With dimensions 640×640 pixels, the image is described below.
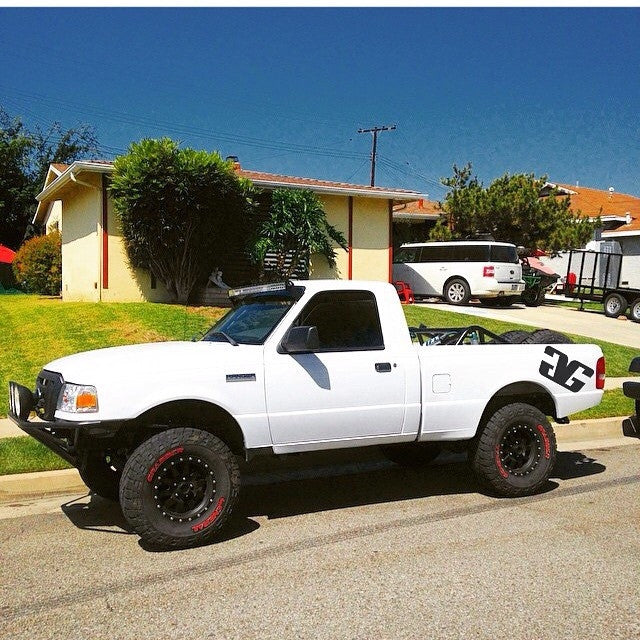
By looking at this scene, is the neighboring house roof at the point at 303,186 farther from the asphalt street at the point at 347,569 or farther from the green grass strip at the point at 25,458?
the asphalt street at the point at 347,569

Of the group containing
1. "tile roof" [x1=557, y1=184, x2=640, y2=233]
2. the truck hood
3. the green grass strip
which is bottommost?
the green grass strip

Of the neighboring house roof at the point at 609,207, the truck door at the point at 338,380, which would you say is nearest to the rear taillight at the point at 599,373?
the truck door at the point at 338,380

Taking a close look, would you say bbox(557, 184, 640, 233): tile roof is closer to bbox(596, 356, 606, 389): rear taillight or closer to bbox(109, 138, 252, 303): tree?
bbox(109, 138, 252, 303): tree

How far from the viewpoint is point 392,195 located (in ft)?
73.0

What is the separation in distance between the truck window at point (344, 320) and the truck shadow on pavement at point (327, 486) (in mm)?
1384

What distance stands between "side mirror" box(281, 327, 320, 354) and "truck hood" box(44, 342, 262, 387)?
229 mm

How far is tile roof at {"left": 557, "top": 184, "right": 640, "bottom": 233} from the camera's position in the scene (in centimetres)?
3706

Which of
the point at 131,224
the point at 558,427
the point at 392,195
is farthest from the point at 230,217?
the point at 558,427

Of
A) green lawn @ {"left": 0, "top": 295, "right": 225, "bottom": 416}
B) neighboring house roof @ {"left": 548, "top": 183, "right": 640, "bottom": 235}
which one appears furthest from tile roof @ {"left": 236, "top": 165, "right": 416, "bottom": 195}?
neighboring house roof @ {"left": 548, "top": 183, "right": 640, "bottom": 235}

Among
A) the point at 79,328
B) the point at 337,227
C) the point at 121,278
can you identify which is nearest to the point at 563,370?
the point at 79,328

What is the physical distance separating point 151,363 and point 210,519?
1.15 meters

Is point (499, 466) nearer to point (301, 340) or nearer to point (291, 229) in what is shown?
point (301, 340)

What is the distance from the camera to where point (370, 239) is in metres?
22.5

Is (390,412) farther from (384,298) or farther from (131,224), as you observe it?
(131,224)
